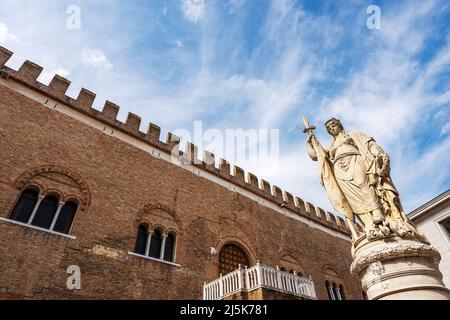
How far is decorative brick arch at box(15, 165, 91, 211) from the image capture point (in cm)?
Result: 791

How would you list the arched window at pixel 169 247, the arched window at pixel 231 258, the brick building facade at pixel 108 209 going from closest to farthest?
1. the brick building facade at pixel 108 209
2. the arched window at pixel 169 247
3. the arched window at pixel 231 258

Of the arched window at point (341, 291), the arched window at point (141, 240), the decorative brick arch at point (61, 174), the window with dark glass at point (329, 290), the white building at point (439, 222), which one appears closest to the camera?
the decorative brick arch at point (61, 174)

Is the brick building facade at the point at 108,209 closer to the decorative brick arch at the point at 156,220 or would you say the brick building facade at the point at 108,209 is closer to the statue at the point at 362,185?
the decorative brick arch at the point at 156,220

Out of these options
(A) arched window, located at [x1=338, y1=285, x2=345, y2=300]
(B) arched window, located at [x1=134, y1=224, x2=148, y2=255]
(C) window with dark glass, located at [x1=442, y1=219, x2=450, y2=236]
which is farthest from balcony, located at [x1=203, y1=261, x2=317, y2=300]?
(A) arched window, located at [x1=338, y1=285, x2=345, y2=300]

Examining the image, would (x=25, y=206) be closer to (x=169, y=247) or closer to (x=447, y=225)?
(x=169, y=247)

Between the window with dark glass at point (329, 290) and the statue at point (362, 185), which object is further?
the window with dark glass at point (329, 290)

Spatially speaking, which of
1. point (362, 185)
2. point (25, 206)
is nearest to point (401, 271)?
point (362, 185)

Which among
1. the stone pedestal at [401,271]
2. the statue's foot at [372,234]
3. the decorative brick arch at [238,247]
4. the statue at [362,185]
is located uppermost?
the decorative brick arch at [238,247]

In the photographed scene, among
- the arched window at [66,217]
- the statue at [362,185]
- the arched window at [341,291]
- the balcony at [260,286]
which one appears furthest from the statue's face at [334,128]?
the arched window at [341,291]

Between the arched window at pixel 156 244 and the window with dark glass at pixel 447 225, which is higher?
the window with dark glass at pixel 447 225

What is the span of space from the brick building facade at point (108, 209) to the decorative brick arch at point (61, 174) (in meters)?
0.03

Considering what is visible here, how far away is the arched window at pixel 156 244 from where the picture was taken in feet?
30.9

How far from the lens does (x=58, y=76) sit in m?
10.4

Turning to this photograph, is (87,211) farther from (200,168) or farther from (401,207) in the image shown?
(401,207)
